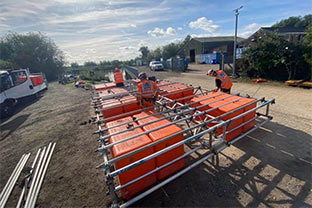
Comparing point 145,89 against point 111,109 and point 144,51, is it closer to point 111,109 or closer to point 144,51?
point 111,109

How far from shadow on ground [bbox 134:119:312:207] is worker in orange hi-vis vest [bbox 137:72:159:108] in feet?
8.07

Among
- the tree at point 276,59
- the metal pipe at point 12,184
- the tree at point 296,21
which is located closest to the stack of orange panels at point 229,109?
the metal pipe at point 12,184

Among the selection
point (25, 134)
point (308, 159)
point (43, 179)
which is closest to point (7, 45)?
point (25, 134)

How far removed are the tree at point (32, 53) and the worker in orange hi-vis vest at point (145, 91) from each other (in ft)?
121

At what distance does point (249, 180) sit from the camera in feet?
9.61

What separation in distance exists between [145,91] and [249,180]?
347 centimetres

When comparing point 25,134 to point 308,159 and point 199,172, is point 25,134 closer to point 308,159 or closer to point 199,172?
point 199,172

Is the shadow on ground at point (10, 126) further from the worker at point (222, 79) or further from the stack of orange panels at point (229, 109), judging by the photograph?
the worker at point (222, 79)

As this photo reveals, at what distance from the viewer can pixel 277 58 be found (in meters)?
11.7

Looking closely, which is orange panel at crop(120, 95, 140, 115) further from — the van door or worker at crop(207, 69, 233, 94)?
the van door

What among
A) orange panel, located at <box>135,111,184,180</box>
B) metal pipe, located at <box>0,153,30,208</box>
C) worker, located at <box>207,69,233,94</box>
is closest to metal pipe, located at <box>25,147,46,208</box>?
metal pipe, located at <box>0,153,30,208</box>

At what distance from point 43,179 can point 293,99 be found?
1125 centimetres

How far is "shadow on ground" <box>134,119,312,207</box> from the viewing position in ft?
8.37

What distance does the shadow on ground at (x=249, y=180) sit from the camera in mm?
2551
